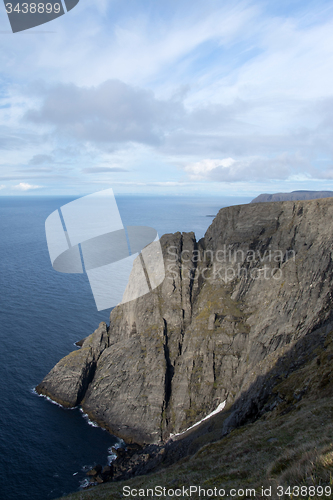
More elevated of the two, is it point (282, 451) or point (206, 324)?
point (282, 451)

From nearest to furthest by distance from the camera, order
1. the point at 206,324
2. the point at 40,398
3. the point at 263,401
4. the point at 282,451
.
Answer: the point at 282,451
the point at 263,401
the point at 40,398
the point at 206,324

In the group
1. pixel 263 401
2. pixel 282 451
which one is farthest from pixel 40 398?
pixel 282 451

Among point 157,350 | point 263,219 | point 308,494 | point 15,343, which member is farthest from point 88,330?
point 308,494

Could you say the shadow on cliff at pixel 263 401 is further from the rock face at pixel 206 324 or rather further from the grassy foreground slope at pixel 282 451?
the rock face at pixel 206 324

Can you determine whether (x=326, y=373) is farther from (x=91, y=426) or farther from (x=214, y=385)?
(x=91, y=426)

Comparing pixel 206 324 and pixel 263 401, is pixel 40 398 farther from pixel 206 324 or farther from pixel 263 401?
pixel 263 401

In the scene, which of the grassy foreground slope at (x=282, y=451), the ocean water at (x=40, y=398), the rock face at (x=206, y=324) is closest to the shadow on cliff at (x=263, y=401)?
the grassy foreground slope at (x=282, y=451)

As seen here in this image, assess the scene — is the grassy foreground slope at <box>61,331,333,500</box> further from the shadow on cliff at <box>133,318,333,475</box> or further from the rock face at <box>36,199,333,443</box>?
the rock face at <box>36,199,333,443</box>
